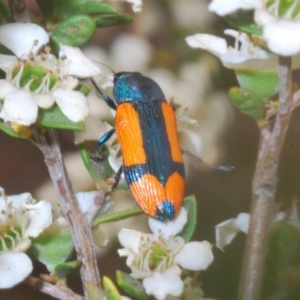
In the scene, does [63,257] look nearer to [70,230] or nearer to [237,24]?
[70,230]

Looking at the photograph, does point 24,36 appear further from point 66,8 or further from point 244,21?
point 244,21

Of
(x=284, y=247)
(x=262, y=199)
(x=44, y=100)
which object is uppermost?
(x=44, y=100)

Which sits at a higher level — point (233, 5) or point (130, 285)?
point (233, 5)

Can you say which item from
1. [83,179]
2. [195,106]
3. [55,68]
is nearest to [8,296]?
[83,179]

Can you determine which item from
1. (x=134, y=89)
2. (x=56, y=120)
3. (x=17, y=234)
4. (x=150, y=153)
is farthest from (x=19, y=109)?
(x=134, y=89)

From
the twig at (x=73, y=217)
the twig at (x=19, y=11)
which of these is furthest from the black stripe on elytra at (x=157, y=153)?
the twig at (x=19, y=11)

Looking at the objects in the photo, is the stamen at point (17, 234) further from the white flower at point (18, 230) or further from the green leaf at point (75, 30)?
the green leaf at point (75, 30)
